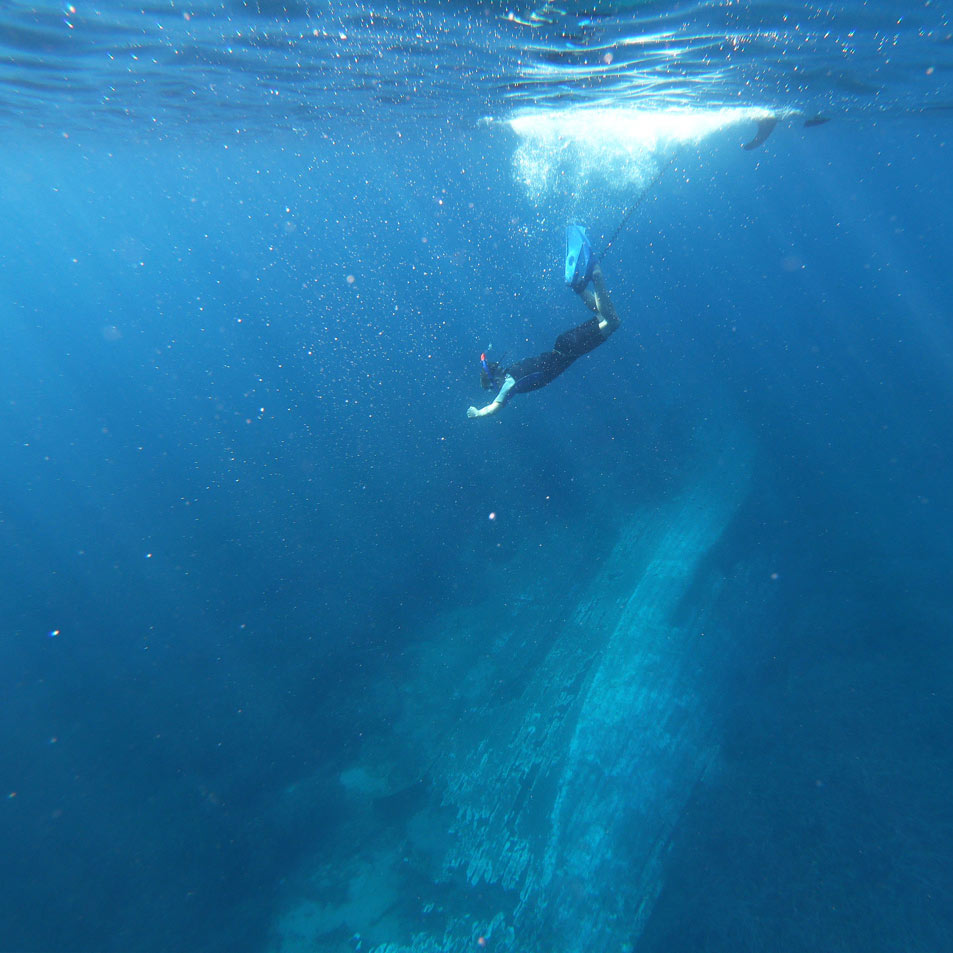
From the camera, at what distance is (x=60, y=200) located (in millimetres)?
41406

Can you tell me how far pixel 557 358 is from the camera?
852 cm

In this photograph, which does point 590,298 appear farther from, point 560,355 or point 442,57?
point 442,57

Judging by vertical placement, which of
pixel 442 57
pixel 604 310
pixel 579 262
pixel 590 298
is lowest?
pixel 604 310

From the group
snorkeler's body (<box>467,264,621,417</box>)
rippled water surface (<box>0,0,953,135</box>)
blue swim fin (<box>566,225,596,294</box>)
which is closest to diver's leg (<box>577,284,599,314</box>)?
snorkeler's body (<box>467,264,621,417</box>)

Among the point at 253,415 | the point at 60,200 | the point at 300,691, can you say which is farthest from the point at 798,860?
the point at 60,200

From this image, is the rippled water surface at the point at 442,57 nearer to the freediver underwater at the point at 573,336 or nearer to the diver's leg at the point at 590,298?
the freediver underwater at the point at 573,336

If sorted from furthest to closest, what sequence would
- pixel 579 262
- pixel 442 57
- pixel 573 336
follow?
pixel 442 57 → pixel 573 336 → pixel 579 262

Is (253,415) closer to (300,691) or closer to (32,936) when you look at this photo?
(300,691)

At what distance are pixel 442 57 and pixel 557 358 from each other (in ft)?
21.6

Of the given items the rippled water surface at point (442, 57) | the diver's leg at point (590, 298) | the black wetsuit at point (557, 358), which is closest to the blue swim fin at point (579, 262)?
the diver's leg at point (590, 298)

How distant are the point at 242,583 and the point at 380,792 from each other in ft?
23.0

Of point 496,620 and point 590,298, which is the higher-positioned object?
point 590,298

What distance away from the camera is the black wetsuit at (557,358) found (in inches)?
324

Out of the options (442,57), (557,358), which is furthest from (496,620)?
(442,57)
